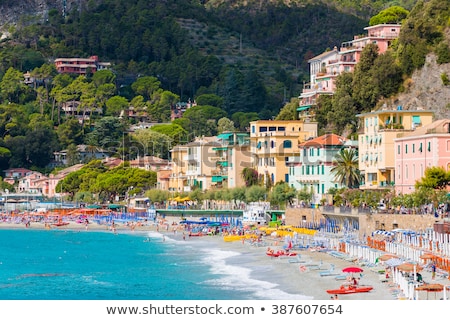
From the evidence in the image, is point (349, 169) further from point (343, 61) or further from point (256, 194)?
A: point (343, 61)

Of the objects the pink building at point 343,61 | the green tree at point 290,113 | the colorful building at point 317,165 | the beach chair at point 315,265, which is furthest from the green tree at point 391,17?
the beach chair at point 315,265

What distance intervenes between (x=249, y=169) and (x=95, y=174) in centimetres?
3913

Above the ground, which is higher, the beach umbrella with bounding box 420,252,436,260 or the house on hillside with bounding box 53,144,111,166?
the house on hillside with bounding box 53,144,111,166

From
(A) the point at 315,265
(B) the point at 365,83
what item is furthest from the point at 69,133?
(A) the point at 315,265

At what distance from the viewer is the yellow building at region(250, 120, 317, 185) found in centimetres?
10556

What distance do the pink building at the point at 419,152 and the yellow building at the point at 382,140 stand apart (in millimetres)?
1893

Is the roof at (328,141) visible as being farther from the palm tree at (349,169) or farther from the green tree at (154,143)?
the green tree at (154,143)

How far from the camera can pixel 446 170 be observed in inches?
3017

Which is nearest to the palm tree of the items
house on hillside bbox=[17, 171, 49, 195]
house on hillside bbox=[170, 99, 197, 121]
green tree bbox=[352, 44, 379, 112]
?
green tree bbox=[352, 44, 379, 112]

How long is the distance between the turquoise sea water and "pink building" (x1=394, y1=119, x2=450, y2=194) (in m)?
13.0

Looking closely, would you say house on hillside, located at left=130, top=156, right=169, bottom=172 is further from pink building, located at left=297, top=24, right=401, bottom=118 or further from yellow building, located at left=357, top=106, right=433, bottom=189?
yellow building, located at left=357, top=106, right=433, bottom=189

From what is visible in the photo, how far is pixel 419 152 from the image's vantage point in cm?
7900

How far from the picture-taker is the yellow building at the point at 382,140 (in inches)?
3366
